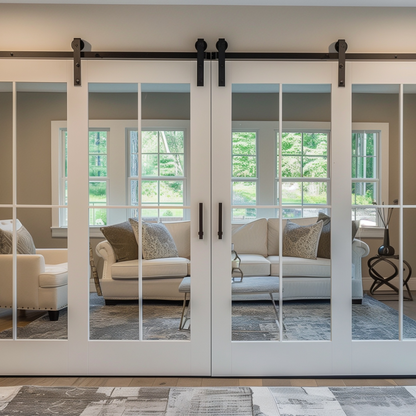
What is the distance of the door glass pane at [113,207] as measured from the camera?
2406 millimetres

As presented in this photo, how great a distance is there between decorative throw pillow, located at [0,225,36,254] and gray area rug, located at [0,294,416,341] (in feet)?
1.55

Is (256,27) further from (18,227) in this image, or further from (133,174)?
(18,227)

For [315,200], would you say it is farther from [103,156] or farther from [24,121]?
[24,121]

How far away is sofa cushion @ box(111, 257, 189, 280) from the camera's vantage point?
2.44m

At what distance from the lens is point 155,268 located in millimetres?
2443

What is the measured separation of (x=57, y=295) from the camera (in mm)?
2479

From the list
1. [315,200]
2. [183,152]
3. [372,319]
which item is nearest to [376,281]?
[372,319]

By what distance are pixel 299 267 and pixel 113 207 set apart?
48.0 inches

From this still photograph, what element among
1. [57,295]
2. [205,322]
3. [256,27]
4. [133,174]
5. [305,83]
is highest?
[256,27]

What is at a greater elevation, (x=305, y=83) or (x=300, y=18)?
(x=300, y=18)

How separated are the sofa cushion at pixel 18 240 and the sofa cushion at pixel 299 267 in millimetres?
1518

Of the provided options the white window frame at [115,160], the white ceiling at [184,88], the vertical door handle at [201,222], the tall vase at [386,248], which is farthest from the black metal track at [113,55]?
the tall vase at [386,248]

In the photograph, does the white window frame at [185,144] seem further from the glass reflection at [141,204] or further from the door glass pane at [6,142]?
the door glass pane at [6,142]

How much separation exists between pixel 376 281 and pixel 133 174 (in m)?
1.69
